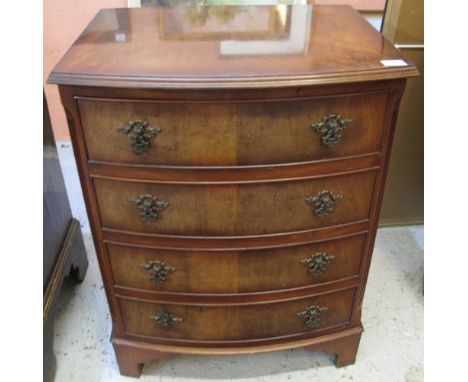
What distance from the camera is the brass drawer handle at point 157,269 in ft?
4.00

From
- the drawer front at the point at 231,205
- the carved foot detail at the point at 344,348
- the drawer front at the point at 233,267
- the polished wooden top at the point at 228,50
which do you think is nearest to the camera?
the polished wooden top at the point at 228,50

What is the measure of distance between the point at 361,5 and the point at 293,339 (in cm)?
135

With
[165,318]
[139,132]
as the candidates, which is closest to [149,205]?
[139,132]

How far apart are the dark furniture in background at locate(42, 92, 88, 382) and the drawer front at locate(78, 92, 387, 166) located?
1.84ft

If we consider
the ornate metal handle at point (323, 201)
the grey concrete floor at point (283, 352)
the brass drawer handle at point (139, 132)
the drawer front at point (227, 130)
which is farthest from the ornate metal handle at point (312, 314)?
the brass drawer handle at point (139, 132)

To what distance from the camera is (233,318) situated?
1326 mm

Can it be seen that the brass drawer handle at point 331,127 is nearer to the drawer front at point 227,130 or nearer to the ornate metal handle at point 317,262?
the drawer front at point 227,130

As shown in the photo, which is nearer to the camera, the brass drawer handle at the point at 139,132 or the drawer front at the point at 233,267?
the brass drawer handle at the point at 139,132

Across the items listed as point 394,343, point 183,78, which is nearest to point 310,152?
point 183,78

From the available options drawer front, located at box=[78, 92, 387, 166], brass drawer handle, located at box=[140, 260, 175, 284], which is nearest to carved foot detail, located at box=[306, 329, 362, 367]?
brass drawer handle, located at box=[140, 260, 175, 284]

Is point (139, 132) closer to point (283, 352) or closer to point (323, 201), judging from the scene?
point (323, 201)

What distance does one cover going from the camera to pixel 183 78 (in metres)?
0.94

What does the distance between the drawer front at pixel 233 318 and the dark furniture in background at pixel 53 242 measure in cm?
28

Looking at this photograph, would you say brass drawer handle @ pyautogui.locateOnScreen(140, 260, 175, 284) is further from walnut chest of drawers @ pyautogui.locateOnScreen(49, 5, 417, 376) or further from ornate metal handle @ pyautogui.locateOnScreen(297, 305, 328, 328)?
ornate metal handle @ pyautogui.locateOnScreen(297, 305, 328, 328)
